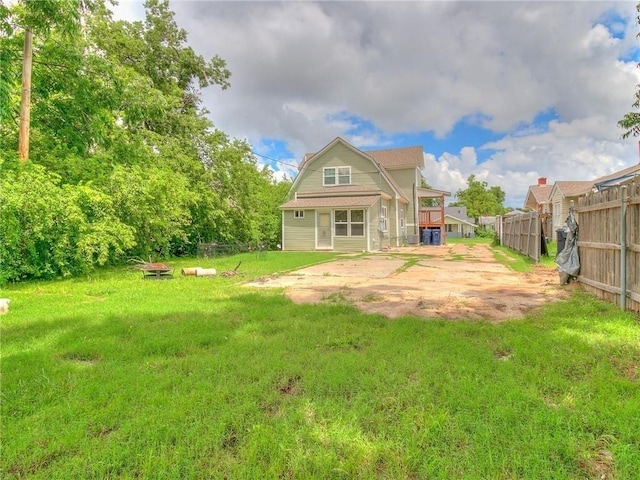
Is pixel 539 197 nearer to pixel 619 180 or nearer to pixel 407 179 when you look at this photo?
pixel 407 179

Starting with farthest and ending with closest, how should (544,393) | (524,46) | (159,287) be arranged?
(524,46) < (159,287) < (544,393)

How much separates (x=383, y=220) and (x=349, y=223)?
10.5ft

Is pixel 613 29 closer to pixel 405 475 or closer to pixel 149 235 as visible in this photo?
pixel 405 475

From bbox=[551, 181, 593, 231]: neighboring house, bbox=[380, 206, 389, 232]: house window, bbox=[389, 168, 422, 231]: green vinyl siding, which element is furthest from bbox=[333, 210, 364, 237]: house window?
bbox=[551, 181, 593, 231]: neighboring house

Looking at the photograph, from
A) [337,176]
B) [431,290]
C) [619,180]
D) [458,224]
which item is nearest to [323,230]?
[337,176]

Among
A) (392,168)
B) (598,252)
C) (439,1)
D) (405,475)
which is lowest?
(405,475)

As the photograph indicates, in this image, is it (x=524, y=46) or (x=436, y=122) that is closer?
(x=524, y=46)

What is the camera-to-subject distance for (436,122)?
80.4 ft

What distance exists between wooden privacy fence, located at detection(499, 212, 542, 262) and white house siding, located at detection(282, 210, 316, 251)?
10.8m

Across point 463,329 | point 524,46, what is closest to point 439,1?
point 524,46

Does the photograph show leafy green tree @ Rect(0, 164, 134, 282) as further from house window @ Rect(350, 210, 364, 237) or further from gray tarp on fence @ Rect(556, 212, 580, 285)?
house window @ Rect(350, 210, 364, 237)

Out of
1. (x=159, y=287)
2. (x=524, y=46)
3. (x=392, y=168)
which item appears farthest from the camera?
(x=392, y=168)

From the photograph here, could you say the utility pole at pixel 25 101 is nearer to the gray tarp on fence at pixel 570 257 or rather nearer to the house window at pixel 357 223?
the gray tarp on fence at pixel 570 257

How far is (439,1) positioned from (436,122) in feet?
49.3
